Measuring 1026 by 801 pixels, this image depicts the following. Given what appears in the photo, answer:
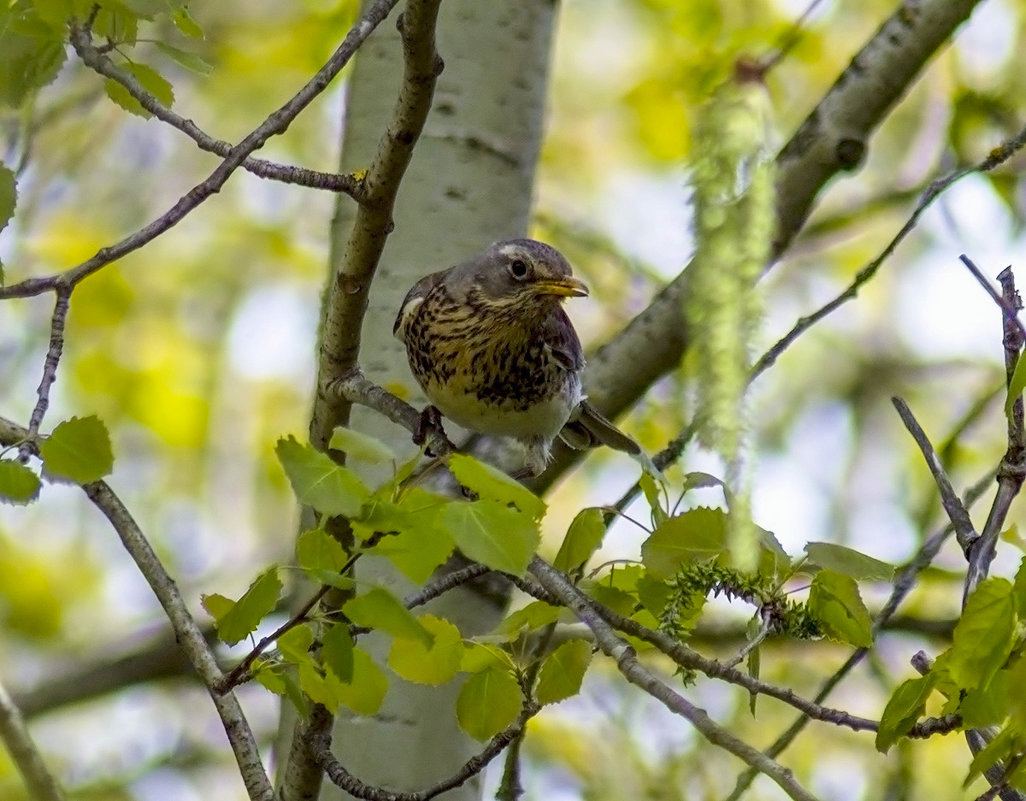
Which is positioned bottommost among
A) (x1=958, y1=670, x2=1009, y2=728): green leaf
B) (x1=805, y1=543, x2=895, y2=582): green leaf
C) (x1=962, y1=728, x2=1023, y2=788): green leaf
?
(x1=962, y1=728, x2=1023, y2=788): green leaf

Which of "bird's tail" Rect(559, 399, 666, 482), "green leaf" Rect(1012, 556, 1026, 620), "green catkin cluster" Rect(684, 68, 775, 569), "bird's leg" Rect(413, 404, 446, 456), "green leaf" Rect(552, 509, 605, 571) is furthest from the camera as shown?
"bird's tail" Rect(559, 399, 666, 482)

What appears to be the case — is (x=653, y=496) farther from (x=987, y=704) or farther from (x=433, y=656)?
(x=987, y=704)

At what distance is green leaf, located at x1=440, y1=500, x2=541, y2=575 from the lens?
76.1 inches

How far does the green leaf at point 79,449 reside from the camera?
2287 mm

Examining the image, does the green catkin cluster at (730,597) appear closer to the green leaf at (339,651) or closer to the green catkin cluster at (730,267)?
the green leaf at (339,651)

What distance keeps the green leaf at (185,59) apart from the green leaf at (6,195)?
0.38m

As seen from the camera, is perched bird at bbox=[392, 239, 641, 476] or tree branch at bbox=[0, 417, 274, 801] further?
perched bird at bbox=[392, 239, 641, 476]

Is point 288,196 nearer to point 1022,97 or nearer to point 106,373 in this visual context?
point 106,373

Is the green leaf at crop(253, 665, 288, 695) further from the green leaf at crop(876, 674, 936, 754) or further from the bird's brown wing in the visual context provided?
the bird's brown wing

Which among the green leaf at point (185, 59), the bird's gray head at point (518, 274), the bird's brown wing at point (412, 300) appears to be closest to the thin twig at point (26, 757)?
the green leaf at point (185, 59)

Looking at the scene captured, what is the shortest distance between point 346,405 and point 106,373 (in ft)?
14.5

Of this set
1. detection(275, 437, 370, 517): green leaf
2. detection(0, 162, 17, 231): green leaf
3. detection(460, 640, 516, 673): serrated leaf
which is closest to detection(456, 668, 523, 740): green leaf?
detection(460, 640, 516, 673): serrated leaf

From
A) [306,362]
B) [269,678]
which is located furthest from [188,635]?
[306,362]

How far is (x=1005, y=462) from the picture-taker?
228 cm
